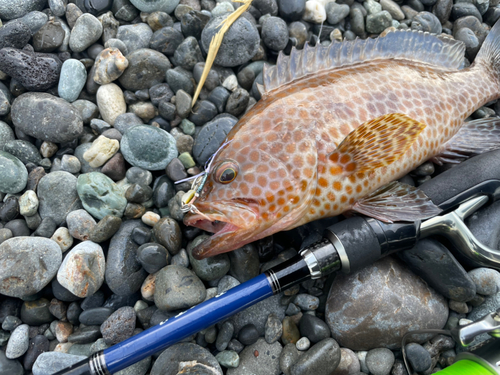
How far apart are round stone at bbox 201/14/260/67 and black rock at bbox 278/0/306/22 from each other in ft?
1.54

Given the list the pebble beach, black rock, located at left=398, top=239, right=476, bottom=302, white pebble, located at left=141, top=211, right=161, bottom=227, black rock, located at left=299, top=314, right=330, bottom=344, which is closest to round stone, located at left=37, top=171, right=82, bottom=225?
the pebble beach

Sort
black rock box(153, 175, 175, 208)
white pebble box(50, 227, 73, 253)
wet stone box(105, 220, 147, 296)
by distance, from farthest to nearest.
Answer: black rock box(153, 175, 175, 208) < white pebble box(50, 227, 73, 253) < wet stone box(105, 220, 147, 296)

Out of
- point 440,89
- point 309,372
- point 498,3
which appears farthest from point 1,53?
point 498,3

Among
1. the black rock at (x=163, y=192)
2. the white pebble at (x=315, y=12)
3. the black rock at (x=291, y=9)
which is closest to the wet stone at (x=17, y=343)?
the black rock at (x=163, y=192)

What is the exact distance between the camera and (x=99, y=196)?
286 centimetres

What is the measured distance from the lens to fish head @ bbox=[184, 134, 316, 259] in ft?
8.03

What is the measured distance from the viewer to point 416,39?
341 centimetres

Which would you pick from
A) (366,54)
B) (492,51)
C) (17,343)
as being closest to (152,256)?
(17,343)

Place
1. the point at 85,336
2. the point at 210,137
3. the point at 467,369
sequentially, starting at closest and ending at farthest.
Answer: the point at 467,369
the point at 85,336
the point at 210,137

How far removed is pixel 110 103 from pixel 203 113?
34.6 inches

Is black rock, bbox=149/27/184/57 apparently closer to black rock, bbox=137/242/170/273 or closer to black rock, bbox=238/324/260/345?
black rock, bbox=137/242/170/273

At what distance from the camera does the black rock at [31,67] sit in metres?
3.11

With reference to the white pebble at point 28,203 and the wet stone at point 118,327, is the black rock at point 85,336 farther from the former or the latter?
the white pebble at point 28,203

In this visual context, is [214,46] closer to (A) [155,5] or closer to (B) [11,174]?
(A) [155,5]
